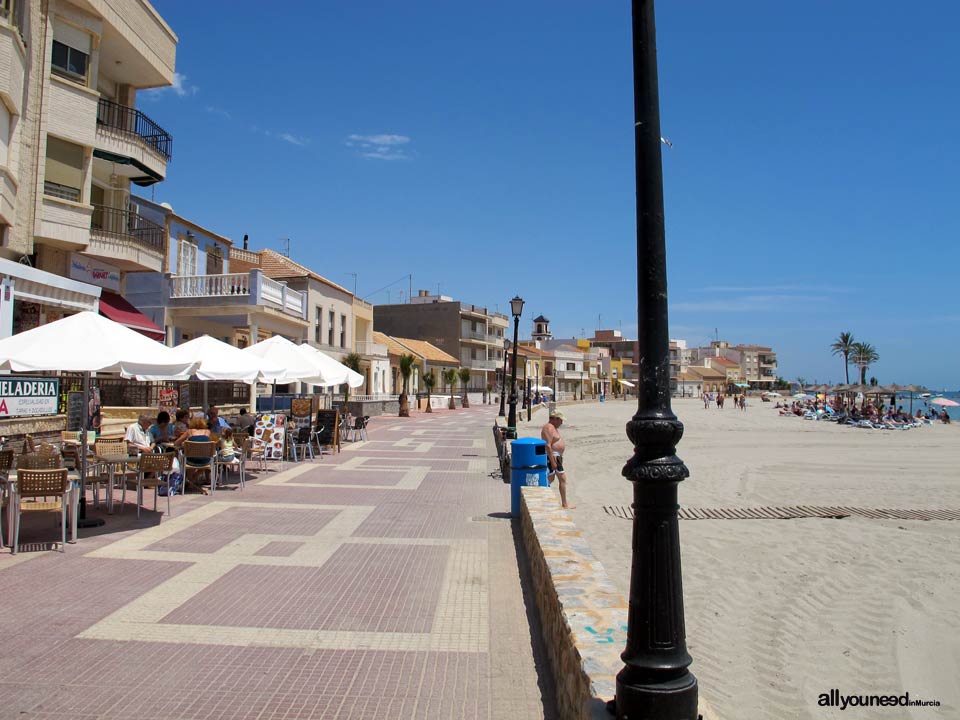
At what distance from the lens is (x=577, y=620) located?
358 centimetres

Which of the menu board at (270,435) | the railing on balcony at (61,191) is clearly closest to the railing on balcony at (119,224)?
the railing on balcony at (61,191)

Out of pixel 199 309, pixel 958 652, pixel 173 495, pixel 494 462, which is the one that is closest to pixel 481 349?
pixel 199 309

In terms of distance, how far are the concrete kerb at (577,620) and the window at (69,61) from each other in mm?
16638

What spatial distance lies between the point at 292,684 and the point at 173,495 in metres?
7.15

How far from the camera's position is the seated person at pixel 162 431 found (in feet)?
36.5

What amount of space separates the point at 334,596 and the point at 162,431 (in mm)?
7053

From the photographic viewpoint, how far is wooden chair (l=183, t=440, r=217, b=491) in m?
10.0

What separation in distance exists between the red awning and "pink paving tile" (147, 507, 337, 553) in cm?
1095

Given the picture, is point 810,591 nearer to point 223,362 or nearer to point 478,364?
point 223,362

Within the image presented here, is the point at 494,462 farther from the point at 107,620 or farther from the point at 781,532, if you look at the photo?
the point at 107,620

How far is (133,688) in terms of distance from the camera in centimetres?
386

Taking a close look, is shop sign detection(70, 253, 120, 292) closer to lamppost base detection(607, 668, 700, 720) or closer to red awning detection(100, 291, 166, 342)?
red awning detection(100, 291, 166, 342)

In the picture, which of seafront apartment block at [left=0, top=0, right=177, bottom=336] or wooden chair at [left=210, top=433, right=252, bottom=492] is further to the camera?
seafront apartment block at [left=0, top=0, right=177, bottom=336]

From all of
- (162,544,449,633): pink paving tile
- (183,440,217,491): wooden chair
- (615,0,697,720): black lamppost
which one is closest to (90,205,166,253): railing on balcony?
(183,440,217,491): wooden chair
